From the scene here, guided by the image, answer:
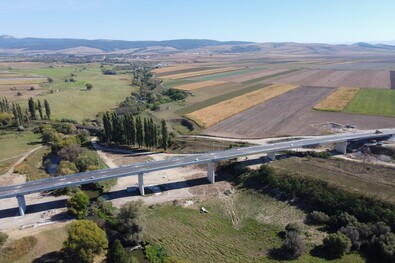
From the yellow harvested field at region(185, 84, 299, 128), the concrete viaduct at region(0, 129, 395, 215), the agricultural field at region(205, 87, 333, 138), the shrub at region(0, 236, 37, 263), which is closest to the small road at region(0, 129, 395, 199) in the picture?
the concrete viaduct at region(0, 129, 395, 215)

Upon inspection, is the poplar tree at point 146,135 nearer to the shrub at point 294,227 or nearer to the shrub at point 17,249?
the shrub at point 17,249

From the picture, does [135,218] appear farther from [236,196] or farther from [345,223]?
[345,223]

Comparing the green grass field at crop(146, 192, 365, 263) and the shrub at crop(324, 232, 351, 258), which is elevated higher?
the shrub at crop(324, 232, 351, 258)

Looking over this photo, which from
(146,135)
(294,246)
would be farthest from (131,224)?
(146,135)

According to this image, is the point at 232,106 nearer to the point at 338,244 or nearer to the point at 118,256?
the point at 338,244

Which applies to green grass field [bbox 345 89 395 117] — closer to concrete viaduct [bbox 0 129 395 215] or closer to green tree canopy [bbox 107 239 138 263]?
concrete viaduct [bbox 0 129 395 215]

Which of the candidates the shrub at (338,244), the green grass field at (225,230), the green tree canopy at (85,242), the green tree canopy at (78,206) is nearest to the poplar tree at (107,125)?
the green tree canopy at (78,206)
